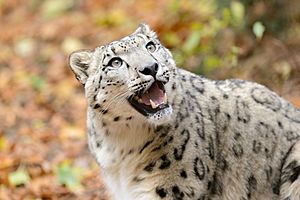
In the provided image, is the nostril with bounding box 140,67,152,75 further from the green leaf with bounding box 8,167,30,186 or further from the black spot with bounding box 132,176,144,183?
the green leaf with bounding box 8,167,30,186

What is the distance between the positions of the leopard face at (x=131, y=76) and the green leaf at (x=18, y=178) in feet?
7.94

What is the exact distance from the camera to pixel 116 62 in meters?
5.58

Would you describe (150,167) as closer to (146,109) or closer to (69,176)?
(146,109)

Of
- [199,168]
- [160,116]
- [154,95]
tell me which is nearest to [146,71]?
[154,95]

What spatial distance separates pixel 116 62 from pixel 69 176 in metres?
2.67

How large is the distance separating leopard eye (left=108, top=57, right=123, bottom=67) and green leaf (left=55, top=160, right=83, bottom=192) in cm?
249

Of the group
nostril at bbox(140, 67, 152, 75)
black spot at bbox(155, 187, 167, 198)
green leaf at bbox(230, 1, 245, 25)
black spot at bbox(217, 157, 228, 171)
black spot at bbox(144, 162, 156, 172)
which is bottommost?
black spot at bbox(155, 187, 167, 198)

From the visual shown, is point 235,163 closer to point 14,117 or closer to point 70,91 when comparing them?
point 14,117

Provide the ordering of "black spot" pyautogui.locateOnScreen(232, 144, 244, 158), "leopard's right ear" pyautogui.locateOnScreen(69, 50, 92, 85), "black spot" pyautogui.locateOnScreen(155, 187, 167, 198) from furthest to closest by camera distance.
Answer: "black spot" pyautogui.locateOnScreen(232, 144, 244, 158), "leopard's right ear" pyautogui.locateOnScreen(69, 50, 92, 85), "black spot" pyautogui.locateOnScreen(155, 187, 167, 198)

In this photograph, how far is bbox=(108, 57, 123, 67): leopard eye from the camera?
5547mm

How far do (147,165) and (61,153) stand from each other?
3394 mm

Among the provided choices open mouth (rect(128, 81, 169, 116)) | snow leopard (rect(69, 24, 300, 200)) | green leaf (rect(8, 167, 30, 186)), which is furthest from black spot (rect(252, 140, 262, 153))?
green leaf (rect(8, 167, 30, 186))

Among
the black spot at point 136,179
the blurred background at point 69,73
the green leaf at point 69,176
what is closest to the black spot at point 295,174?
the black spot at point 136,179

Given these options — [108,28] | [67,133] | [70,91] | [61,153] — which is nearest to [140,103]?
[61,153]
